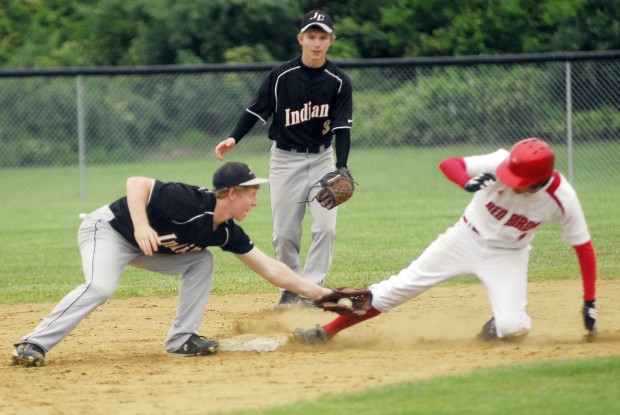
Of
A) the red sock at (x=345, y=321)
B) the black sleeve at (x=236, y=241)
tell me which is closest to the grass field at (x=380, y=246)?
the red sock at (x=345, y=321)

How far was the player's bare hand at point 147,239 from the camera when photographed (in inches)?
212

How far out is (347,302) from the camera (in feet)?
19.2

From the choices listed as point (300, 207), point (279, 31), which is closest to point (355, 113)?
point (300, 207)

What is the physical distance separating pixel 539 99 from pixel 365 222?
374cm

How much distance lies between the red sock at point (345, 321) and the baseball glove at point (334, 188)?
1203 mm

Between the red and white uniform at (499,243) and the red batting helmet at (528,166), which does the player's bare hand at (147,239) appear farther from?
the red batting helmet at (528,166)

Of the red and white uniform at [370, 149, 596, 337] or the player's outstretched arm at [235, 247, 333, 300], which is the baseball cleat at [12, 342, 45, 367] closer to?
the player's outstretched arm at [235, 247, 333, 300]

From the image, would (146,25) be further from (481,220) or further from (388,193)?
(481,220)

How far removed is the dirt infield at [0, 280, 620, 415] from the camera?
4.91 metres

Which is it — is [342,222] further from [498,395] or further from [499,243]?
[498,395]

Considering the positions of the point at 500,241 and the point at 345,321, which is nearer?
the point at 500,241

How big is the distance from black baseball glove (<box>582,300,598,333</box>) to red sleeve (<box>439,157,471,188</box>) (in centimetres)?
105

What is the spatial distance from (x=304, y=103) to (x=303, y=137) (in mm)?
251

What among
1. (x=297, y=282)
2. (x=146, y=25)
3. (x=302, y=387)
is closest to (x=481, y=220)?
(x=297, y=282)
